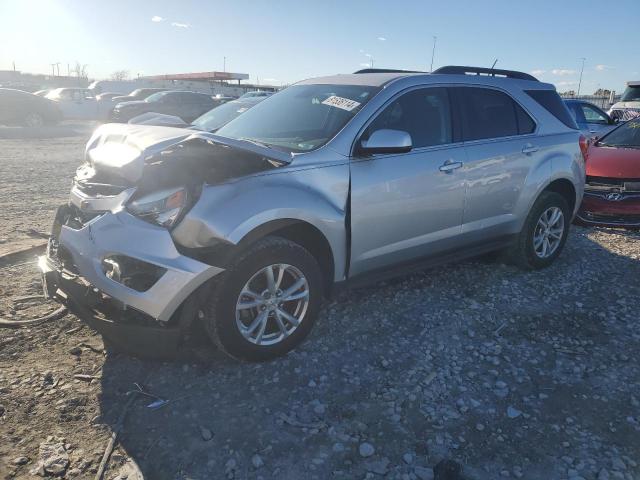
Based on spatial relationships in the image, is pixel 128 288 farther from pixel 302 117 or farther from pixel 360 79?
pixel 360 79

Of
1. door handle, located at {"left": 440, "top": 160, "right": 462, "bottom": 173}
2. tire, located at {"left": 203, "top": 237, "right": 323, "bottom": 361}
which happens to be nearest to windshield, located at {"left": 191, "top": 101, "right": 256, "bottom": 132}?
door handle, located at {"left": 440, "top": 160, "right": 462, "bottom": 173}

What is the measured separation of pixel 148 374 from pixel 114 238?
34.9 inches

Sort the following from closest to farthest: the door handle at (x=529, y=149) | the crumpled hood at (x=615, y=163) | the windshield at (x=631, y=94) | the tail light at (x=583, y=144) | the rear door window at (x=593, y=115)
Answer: the door handle at (x=529, y=149), the tail light at (x=583, y=144), the crumpled hood at (x=615, y=163), the rear door window at (x=593, y=115), the windshield at (x=631, y=94)

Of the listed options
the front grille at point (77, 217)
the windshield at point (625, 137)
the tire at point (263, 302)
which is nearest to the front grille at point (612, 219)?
the windshield at point (625, 137)

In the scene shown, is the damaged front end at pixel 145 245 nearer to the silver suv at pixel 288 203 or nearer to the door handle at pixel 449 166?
the silver suv at pixel 288 203

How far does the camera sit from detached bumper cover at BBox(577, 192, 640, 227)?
6.47 metres

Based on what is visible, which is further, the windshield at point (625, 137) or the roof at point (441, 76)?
the windshield at point (625, 137)

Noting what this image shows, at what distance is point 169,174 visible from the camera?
291 centimetres

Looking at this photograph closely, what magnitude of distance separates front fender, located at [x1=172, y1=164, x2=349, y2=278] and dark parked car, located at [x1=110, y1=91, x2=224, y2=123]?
1642 centimetres

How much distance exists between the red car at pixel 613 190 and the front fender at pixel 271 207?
4.83 metres

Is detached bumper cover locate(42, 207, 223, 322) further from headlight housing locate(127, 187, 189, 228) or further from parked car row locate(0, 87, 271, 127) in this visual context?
parked car row locate(0, 87, 271, 127)

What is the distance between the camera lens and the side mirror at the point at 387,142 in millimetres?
3297

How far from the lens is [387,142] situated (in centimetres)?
330

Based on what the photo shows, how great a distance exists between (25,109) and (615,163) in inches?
779
